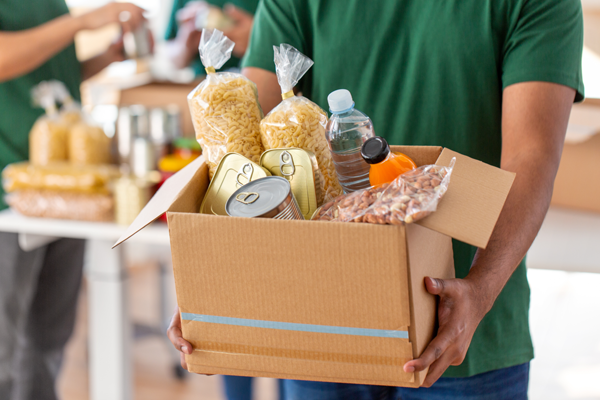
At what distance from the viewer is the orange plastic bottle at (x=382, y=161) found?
0.61 metres

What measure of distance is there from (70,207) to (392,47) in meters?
1.25

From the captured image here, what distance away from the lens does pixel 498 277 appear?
72 cm

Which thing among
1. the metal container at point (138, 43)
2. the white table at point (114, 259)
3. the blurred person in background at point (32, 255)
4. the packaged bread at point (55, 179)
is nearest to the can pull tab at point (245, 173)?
the white table at point (114, 259)

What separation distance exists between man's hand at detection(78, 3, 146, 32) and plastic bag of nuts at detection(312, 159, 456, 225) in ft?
5.26

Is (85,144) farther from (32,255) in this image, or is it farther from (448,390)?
(448,390)

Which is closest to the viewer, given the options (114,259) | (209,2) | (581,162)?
(581,162)

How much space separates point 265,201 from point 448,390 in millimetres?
562

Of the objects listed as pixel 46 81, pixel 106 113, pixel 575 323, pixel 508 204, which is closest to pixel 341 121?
pixel 508 204

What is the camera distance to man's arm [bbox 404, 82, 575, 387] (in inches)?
25.8

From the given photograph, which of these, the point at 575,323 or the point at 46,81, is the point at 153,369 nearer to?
the point at 46,81

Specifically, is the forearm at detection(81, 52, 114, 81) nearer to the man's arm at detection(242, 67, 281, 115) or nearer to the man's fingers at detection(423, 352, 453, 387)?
the man's arm at detection(242, 67, 281, 115)

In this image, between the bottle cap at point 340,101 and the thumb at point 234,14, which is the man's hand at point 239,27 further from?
the bottle cap at point 340,101

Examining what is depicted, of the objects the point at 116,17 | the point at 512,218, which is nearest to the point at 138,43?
the point at 116,17

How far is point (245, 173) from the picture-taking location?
2.24 ft
